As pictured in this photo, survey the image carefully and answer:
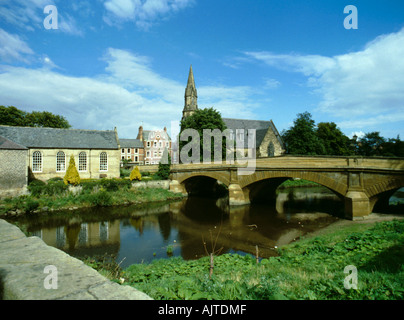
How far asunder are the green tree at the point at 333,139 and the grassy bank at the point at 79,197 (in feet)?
120

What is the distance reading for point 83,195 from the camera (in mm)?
24875

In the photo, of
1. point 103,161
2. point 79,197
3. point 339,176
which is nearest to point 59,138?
point 103,161

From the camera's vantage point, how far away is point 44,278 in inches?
87.2

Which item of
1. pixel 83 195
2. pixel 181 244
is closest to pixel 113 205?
pixel 83 195

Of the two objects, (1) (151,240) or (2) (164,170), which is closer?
(1) (151,240)

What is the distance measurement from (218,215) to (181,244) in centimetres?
775

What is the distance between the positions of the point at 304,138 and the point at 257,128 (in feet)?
45.6

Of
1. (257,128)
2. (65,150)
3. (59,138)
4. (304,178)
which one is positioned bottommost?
(304,178)

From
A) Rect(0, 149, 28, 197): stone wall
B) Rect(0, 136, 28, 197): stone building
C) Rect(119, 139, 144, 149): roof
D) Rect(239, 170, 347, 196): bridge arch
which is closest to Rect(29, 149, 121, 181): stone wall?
Rect(0, 136, 28, 197): stone building

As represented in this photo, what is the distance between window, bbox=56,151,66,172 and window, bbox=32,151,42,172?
6.79 feet

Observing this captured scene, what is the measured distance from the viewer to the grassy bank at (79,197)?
70.4 ft

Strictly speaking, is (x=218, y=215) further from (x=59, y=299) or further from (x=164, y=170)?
(x=59, y=299)

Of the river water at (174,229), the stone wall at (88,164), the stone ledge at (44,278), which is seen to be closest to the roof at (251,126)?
the stone wall at (88,164)

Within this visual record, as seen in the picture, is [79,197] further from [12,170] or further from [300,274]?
[300,274]
